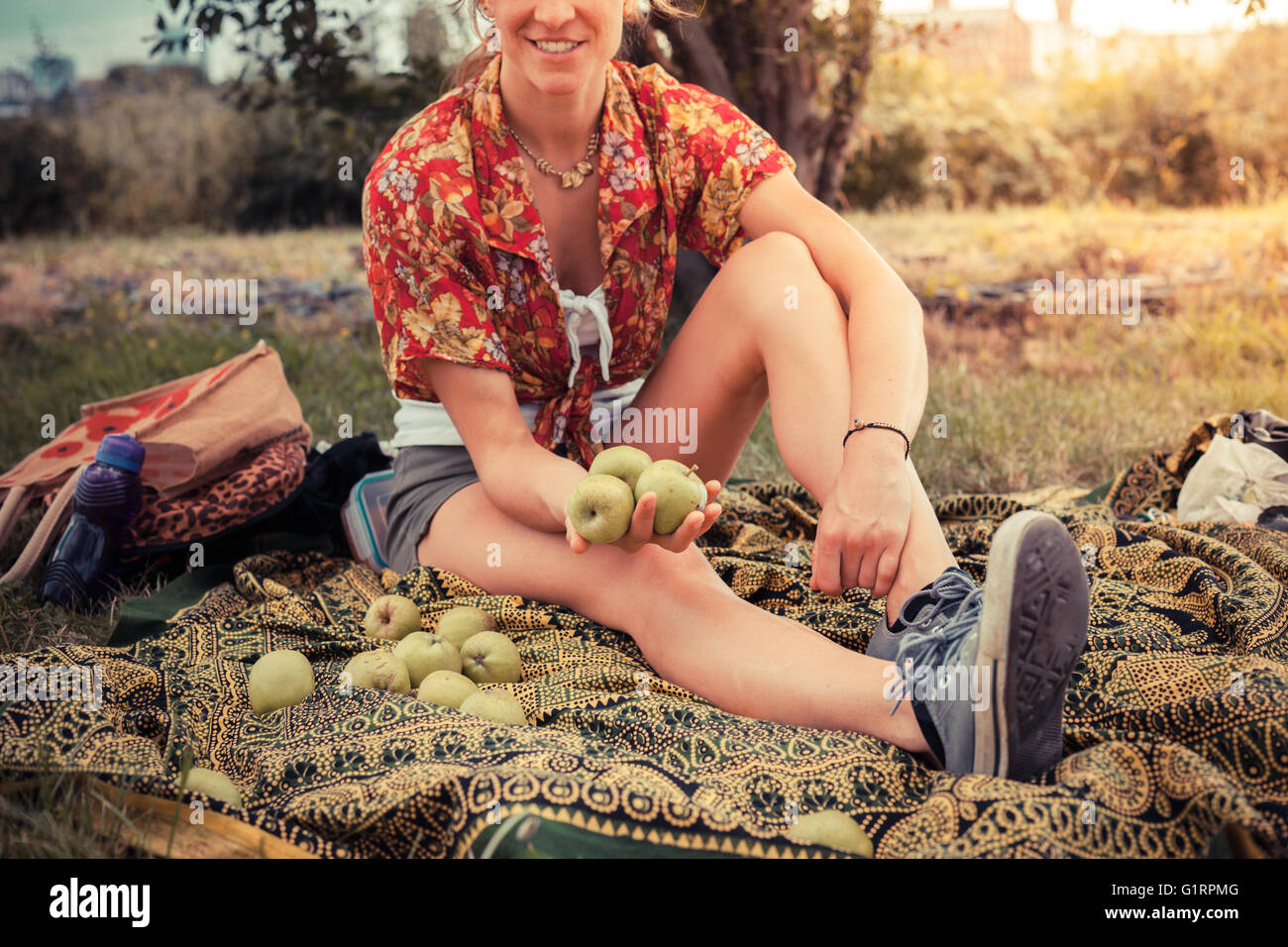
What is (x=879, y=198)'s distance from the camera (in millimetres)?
11430

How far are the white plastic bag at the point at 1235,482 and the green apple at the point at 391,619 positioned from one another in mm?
2240

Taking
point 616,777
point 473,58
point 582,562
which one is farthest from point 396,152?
point 616,777

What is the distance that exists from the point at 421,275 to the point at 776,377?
0.85m

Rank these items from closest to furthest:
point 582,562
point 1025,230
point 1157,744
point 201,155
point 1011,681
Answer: point 1011,681, point 1157,744, point 582,562, point 1025,230, point 201,155

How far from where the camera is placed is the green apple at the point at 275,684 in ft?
7.27

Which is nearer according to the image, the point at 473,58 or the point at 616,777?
the point at 616,777

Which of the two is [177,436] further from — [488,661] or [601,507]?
[601,507]

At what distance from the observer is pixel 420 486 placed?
110 inches

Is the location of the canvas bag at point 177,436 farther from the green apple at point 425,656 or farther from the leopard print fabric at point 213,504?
the green apple at point 425,656

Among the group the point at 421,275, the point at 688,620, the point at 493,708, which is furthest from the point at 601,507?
the point at 421,275

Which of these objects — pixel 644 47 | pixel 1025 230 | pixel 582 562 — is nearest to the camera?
pixel 582 562
